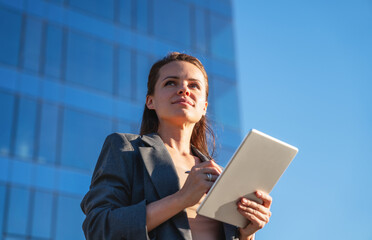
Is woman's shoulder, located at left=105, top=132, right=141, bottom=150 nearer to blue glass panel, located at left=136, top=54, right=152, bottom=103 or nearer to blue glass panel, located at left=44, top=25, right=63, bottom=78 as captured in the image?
blue glass panel, located at left=44, top=25, right=63, bottom=78

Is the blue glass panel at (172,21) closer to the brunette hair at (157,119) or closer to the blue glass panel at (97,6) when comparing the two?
the blue glass panel at (97,6)

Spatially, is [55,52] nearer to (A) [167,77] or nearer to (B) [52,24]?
(B) [52,24]

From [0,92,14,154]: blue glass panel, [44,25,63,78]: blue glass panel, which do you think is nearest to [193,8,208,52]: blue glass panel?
[44,25,63,78]: blue glass panel

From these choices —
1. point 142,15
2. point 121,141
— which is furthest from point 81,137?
point 121,141

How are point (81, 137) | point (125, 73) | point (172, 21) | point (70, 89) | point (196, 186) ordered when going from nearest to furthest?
point (196, 186), point (81, 137), point (70, 89), point (125, 73), point (172, 21)

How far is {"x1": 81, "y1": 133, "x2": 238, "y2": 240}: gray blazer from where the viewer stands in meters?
2.61

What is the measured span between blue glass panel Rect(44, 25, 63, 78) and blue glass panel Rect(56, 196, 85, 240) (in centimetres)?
377

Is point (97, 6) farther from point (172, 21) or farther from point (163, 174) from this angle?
point (163, 174)

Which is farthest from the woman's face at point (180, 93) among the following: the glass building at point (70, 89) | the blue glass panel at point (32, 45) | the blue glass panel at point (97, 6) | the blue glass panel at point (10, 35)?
the blue glass panel at point (97, 6)

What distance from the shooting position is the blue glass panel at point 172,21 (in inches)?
857

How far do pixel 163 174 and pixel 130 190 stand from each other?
0.17 meters

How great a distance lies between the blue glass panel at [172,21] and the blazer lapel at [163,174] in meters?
18.9

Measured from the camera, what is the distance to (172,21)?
72.3 feet

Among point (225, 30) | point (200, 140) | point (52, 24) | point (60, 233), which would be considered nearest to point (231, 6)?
point (225, 30)
